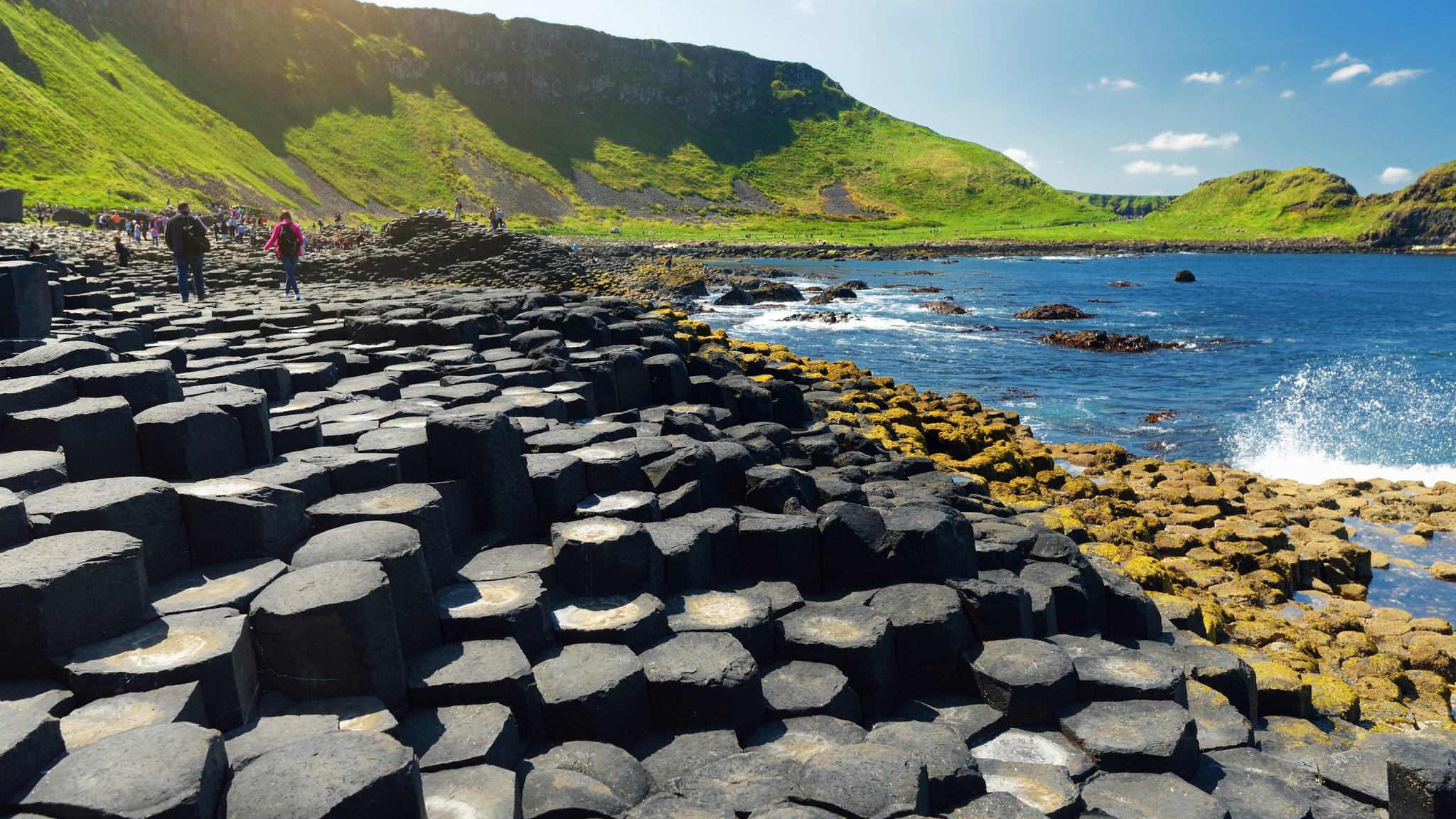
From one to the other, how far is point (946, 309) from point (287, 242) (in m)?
31.5

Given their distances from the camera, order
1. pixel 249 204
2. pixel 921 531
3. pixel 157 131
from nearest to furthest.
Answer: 1. pixel 921 531
2. pixel 249 204
3. pixel 157 131

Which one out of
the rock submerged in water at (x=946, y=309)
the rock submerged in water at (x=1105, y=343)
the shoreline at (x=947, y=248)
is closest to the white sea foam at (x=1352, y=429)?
the rock submerged in water at (x=1105, y=343)

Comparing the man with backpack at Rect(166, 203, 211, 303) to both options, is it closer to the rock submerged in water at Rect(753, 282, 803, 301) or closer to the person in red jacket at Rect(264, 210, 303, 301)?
the person in red jacket at Rect(264, 210, 303, 301)

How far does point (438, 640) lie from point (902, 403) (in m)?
11.5

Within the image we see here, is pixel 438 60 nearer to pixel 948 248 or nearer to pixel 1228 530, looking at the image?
pixel 948 248

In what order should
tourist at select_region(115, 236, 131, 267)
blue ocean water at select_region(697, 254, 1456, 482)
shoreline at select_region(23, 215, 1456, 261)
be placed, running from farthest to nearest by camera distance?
shoreline at select_region(23, 215, 1456, 261) → tourist at select_region(115, 236, 131, 267) → blue ocean water at select_region(697, 254, 1456, 482)

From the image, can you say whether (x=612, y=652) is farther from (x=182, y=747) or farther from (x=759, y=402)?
(x=759, y=402)

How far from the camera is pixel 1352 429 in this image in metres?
19.8

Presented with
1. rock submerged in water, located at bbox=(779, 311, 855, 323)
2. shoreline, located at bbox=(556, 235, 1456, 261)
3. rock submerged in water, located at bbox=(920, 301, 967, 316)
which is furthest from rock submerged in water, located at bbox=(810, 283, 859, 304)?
shoreline, located at bbox=(556, 235, 1456, 261)

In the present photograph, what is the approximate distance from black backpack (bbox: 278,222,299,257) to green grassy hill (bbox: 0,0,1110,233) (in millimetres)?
36122

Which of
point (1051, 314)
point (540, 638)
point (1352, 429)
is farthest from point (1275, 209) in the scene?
point (540, 638)

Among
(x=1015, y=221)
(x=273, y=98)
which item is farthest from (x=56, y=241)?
(x=1015, y=221)

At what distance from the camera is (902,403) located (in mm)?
15000

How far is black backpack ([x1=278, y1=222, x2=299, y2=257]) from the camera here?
16.2 m
